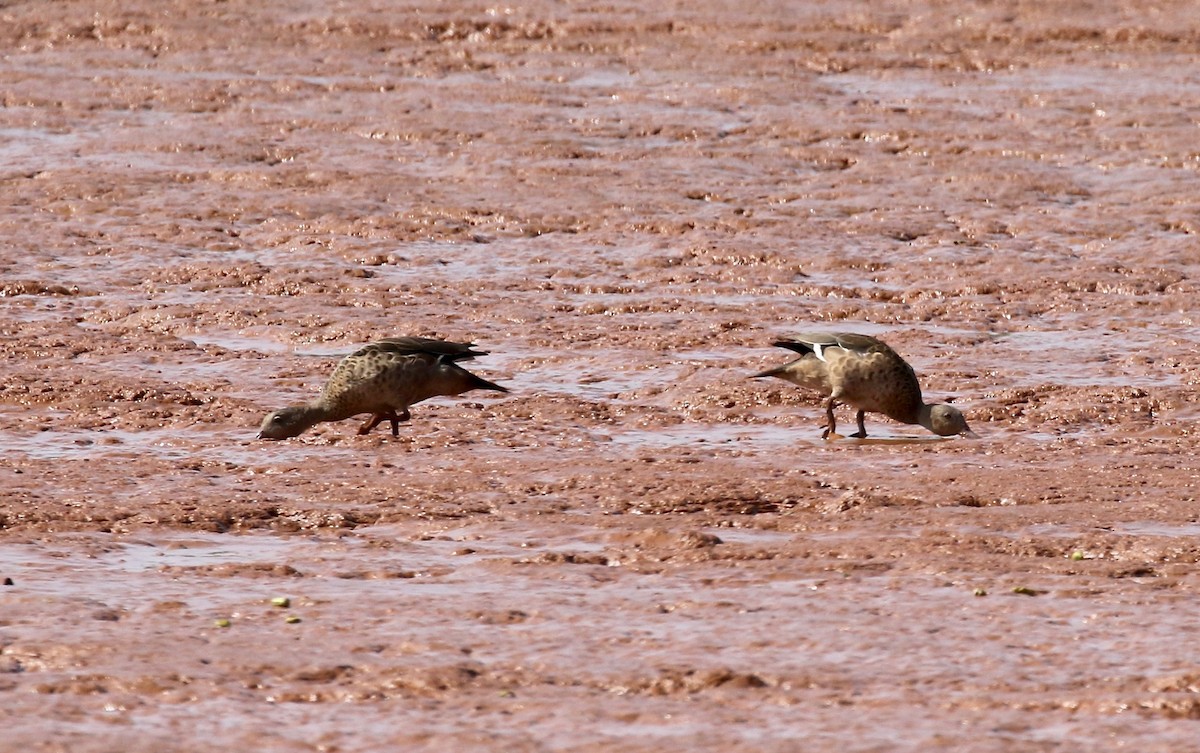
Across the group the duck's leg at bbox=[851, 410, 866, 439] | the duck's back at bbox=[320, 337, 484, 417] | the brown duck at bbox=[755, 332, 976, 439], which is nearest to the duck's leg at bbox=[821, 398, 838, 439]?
the brown duck at bbox=[755, 332, 976, 439]

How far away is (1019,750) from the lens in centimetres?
482

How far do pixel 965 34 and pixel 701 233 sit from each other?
776 centimetres

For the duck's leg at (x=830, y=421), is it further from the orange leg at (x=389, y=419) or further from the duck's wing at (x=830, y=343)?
the orange leg at (x=389, y=419)

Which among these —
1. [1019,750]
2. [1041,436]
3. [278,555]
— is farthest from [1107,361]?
[1019,750]

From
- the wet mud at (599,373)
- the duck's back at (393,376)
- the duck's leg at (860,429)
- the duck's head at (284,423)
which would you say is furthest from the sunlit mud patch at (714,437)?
the duck's head at (284,423)

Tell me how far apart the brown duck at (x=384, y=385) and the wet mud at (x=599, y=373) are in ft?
0.69

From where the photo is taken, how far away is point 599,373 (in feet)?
33.1

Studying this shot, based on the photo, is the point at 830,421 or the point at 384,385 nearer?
the point at 384,385

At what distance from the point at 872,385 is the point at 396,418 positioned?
200 cm

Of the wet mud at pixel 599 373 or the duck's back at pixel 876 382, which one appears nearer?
the wet mud at pixel 599 373

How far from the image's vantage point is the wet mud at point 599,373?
210 inches

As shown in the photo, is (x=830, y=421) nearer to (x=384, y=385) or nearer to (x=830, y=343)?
(x=830, y=343)

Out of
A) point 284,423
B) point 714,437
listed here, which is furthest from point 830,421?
point 284,423

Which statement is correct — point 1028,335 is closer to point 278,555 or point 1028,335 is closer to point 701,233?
point 701,233
